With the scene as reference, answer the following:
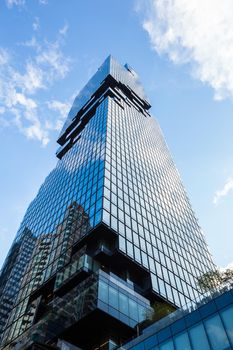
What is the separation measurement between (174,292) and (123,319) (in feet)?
51.2

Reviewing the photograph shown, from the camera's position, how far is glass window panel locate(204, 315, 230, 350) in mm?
23000

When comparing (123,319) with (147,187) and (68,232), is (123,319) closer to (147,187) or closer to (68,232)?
(68,232)

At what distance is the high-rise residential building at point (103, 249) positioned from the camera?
40.8 m

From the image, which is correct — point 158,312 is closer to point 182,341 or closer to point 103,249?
point 103,249

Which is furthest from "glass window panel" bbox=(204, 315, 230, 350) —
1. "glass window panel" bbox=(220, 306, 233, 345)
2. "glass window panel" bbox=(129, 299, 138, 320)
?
"glass window panel" bbox=(129, 299, 138, 320)

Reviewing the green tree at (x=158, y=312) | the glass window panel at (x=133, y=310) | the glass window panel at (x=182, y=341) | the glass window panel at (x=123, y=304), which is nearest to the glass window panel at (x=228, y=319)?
the glass window panel at (x=182, y=341)

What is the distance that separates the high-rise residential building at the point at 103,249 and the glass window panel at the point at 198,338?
40.2 feet

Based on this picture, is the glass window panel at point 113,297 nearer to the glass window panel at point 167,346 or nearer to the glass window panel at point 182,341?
the glass window panel at point 167,346

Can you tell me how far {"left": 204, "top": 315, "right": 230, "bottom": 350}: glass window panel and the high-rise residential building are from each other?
45.0ft

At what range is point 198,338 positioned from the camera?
2506 cm

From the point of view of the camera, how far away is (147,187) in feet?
245

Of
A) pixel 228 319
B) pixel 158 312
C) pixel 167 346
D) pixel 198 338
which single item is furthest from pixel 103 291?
pixel 228 319

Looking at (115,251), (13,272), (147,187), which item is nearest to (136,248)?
(115,251)

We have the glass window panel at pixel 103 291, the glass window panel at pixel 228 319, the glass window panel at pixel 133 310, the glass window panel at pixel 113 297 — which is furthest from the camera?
the glass window panel at pixel 133 310
